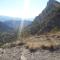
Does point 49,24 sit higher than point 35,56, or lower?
higher

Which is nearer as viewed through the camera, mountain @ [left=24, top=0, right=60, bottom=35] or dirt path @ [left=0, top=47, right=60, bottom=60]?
dirt path @ [left=0, top=47, right=60, bottom=60]

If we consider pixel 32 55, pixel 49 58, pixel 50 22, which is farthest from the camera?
pixel 50 22

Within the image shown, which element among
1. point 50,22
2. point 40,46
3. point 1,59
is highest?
point 50,22

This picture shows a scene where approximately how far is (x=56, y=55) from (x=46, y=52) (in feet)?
3.85

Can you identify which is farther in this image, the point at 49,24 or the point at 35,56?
the point at 49,24

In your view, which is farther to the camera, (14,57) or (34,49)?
(34,49)

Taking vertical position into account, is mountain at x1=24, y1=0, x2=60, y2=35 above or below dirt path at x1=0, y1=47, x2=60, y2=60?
above

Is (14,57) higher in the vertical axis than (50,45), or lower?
lower

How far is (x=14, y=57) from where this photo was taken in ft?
46.5

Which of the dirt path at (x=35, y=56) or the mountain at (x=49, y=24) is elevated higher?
the mountain at (x=49, y=24)

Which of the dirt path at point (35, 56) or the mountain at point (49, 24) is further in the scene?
the mountain at point (49, 24)

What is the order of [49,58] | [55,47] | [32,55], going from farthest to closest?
[55,47] < [32,55] < [49,58]

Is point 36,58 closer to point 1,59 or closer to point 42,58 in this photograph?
point 42,58

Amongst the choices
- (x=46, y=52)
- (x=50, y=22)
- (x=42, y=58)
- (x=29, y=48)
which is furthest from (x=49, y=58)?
(x=50, y=22)
